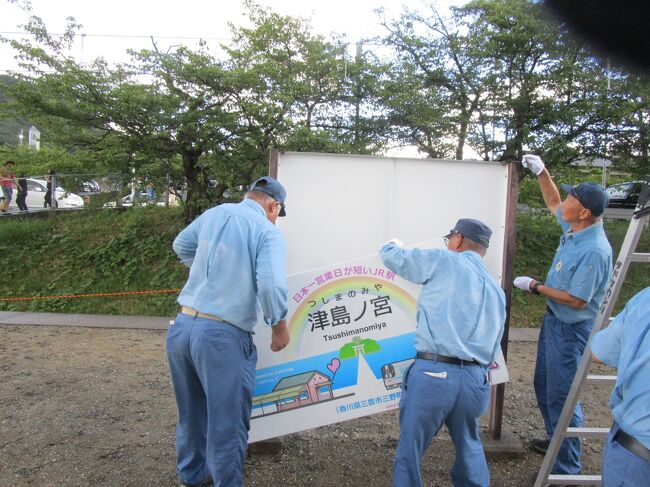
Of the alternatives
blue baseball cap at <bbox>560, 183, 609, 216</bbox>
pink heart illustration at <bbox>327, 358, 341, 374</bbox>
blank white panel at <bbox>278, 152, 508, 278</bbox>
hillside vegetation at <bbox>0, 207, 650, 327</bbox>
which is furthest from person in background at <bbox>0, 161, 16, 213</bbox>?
blue baseball cap at <bbox>560, 183, 609, 216</bbox>

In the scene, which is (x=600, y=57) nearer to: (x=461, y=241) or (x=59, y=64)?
(x=461, y=241)

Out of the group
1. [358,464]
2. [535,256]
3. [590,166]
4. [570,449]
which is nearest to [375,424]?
[358,464]

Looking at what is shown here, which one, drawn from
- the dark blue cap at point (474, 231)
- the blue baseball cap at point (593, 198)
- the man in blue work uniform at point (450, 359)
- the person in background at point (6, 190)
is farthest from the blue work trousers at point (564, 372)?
the person in background at point (6, 190)

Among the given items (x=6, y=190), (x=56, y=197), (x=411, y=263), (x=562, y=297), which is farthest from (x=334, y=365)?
(x=6, y=190)

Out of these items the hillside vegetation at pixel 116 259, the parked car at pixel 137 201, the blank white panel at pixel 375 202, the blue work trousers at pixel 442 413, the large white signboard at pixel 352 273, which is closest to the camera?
the blue work trousers at pixel 442 413

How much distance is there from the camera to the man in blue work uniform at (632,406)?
1.63 meters

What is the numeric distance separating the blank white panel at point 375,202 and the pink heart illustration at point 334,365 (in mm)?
639

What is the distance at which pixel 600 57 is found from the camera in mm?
2125

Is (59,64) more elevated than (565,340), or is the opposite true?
(59,64)

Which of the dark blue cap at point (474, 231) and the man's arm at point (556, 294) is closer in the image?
the dark blue cap at point (474, 231)

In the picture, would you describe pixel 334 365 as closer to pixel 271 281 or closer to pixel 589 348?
pixel 271 281

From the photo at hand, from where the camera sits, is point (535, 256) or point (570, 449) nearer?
point (570, 449)

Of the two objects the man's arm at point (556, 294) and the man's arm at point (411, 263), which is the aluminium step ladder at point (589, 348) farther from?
the man's arm at point (411, 263)

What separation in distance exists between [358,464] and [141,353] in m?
3.67
